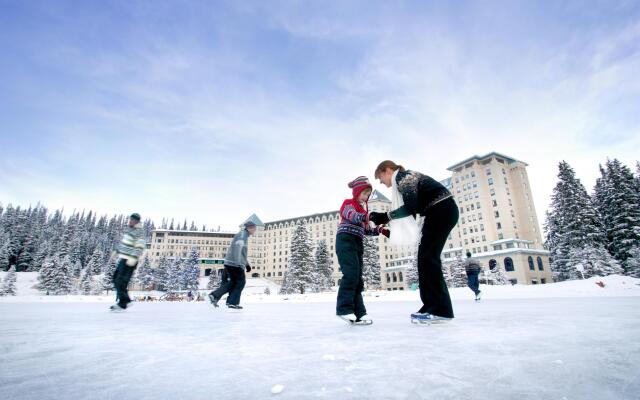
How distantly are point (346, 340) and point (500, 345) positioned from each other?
117cm

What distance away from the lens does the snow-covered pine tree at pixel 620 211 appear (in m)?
30.7

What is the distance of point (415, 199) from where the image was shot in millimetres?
3852

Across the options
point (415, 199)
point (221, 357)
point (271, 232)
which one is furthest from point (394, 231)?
point (271, 232)

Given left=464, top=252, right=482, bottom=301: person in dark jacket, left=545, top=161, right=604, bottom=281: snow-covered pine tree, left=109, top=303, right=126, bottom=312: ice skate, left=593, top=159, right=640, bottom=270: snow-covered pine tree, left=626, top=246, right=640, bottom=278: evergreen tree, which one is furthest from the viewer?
left=545, top=161, right=604, bottom=281: snow-covered pine tree

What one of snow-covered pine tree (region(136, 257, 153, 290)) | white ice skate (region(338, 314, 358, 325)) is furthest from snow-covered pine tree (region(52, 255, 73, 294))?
white ice skate (region(338, 314, 358, 325))

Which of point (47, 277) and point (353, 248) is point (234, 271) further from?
point (47, 277)

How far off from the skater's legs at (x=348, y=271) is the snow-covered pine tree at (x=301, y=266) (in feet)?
129

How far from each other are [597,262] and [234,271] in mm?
35243

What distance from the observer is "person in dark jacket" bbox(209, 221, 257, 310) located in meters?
7.73

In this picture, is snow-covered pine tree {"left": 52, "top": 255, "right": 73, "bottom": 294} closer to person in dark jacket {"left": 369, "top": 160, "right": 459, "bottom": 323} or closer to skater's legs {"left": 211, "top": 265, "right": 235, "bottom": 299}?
skater's legs {"left": 211, "top": 265, "right": 235, "bottom": 299}

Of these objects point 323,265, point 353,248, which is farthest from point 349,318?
point 323,265

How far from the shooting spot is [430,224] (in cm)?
396

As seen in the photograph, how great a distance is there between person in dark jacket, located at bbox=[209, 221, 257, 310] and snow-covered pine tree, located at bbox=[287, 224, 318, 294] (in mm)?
35417

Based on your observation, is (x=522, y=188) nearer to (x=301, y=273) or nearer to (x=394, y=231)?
(x=301, y=273)
